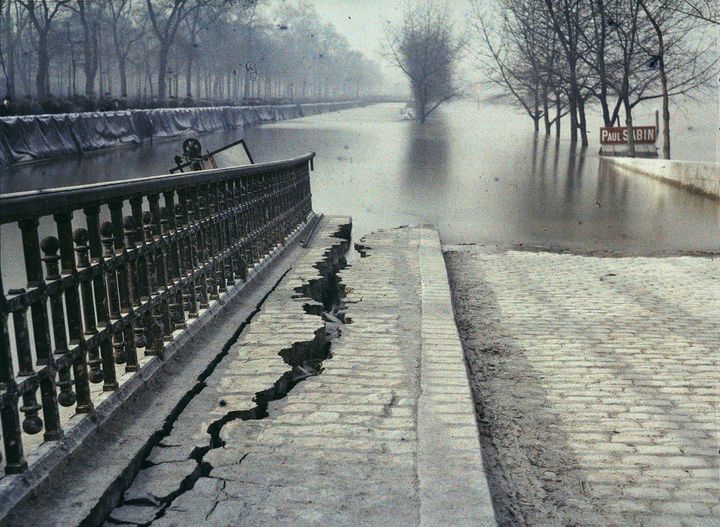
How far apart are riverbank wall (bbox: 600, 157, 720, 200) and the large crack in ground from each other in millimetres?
14931

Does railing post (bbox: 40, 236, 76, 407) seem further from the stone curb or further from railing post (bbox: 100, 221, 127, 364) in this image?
the stone curb

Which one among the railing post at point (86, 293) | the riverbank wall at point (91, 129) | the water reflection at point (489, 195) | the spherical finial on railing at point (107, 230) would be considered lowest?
the water reflection at point (489, 195)

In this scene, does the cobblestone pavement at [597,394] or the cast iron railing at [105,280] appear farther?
the cobblestone pavement at [597,394]

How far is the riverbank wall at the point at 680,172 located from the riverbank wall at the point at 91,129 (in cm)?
1896

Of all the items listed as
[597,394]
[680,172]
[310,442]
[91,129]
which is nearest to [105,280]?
[310,442]

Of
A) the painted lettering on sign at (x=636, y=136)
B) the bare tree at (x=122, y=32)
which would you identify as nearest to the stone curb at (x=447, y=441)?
the painted lettering on sign at (x=636, y=136)

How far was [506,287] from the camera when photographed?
9586 mm

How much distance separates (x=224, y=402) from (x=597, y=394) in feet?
7.94

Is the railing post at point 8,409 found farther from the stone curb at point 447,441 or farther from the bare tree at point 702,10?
the bare tree at point 702,10

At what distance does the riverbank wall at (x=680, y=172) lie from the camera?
823 inches

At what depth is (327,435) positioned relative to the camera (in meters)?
4.35

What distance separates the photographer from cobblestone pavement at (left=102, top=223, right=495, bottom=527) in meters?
3.51

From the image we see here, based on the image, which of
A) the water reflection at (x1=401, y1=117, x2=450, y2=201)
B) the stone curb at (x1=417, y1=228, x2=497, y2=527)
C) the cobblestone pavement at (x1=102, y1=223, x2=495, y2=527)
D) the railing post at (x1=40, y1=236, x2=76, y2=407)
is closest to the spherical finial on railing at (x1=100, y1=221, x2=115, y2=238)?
the railing post at (x1=40, y1=236, x2=76, y2=407)

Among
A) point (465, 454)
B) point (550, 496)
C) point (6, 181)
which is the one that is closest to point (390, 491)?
point (465, 454)
